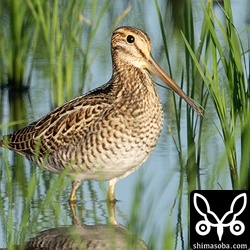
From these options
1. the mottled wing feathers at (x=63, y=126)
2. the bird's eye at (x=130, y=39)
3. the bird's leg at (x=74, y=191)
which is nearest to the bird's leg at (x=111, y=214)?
the bird's leg at (x=74, y=191)

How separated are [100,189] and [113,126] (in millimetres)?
687

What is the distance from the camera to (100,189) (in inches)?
340

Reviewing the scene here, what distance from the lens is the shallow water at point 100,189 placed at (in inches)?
264

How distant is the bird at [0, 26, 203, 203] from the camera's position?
8.05 metres

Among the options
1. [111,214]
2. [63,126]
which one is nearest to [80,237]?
[111,214]

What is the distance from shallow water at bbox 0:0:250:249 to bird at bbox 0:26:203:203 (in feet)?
0.56

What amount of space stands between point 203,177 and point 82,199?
Answer: 83 centimetres

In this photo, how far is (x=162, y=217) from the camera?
780 cm

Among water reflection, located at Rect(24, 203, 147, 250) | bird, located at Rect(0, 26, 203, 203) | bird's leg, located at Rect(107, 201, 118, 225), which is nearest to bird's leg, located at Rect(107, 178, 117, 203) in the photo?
bird, located at Rect(0, 26, 203, 203)

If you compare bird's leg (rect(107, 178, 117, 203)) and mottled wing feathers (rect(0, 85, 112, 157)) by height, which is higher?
mottled wing feathers (rect(0, 85, 112, 157))

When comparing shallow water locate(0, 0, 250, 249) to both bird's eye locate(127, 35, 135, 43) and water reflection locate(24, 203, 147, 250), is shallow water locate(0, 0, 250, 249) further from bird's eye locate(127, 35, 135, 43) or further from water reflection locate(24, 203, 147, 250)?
bird's eye locate(127, 35, 135, 43)

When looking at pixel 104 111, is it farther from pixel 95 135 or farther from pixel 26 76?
pixel 26 76

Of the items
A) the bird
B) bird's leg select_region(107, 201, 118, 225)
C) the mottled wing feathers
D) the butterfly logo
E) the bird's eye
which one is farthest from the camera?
the bird's eye

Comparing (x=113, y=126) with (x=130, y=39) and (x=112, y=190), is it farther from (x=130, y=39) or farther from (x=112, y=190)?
(x=130, y=39)
